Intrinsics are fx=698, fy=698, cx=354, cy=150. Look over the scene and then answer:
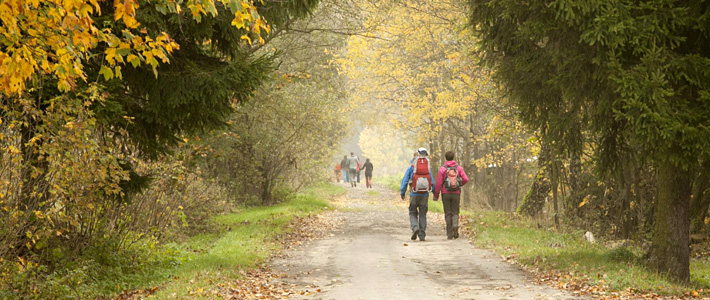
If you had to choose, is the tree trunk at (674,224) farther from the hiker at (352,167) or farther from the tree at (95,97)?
the hiker at (352,167)

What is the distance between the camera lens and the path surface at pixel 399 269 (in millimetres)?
9242

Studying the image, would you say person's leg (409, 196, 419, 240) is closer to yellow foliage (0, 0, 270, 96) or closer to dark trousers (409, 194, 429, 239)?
dark trousers (409, 194, 429, 239)

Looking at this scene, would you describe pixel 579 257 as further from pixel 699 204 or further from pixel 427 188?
pixel 427 188

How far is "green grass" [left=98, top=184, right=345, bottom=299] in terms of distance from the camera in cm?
962

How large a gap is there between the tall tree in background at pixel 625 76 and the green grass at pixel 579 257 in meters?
0.49

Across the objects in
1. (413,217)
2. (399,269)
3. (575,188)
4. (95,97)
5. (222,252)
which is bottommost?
(399,269)

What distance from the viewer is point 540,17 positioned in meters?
10.1

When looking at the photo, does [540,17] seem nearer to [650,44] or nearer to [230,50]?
[650,44]

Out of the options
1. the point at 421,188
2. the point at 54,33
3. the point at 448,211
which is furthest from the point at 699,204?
the point at 54,33

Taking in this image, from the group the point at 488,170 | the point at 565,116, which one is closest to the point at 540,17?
the point at 565,116

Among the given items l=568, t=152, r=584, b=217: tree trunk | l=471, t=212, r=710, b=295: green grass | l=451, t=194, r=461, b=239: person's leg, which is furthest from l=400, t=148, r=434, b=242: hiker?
l=568, t=152, r=584, b=217: tree trunk

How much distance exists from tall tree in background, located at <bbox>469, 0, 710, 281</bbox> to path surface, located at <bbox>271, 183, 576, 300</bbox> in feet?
7.35

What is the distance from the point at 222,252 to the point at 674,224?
24.9ft

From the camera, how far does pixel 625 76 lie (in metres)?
8.71
